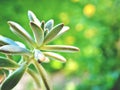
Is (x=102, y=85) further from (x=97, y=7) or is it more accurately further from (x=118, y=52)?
(x=97, y=7)

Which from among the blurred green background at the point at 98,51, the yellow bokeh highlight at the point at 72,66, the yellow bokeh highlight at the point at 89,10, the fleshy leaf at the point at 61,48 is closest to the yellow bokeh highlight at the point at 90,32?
the blurred green background at the point at 98,51

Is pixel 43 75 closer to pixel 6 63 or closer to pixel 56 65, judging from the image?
pixel 6 63

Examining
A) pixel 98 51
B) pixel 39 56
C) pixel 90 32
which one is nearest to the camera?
pixel 39 56

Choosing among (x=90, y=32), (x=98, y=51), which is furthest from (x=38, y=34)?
(x=90, y=32)

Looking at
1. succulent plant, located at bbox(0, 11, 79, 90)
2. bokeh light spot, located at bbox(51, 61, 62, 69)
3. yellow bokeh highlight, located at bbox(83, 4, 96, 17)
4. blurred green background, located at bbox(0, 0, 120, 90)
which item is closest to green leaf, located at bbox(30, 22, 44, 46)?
succulent plant, located at bbox(0, 11, 79, 90)

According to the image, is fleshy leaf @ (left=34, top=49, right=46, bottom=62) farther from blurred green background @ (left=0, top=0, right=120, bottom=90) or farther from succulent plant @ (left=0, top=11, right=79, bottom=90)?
blurred green background @ (left=0, top=0, right=120, bottom=90)
